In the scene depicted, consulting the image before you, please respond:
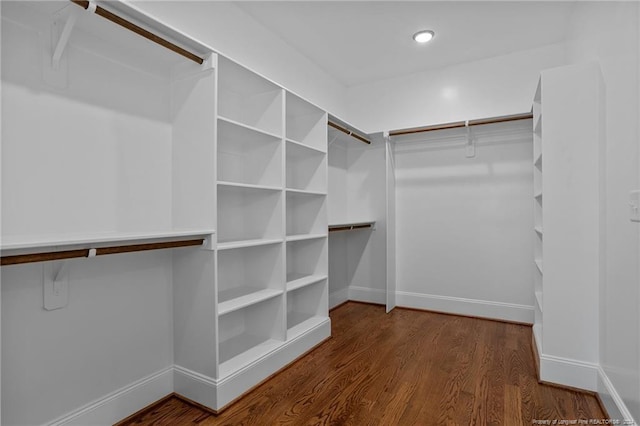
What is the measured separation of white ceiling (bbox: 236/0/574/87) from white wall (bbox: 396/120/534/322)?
749mm

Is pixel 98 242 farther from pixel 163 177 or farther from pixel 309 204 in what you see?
pixel 309 204

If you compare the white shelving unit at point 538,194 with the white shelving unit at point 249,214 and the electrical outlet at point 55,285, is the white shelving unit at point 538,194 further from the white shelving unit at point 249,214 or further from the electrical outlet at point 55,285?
the electrical outlet at point 55,285

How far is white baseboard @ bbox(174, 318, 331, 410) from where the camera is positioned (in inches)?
72.8

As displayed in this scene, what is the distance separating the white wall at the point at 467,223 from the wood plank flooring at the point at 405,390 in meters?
0.57

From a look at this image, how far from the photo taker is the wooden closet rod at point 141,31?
138cm

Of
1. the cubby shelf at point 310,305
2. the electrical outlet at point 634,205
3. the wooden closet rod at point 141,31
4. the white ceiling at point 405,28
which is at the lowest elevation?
the cubby shelf at point 310,305

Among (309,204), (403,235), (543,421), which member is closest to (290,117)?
(309,204)

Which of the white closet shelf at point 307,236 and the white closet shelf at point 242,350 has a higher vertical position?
the white closet shelf at point 307,236

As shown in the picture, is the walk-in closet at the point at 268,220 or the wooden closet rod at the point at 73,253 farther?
the walk-in closet at the point at 268,220

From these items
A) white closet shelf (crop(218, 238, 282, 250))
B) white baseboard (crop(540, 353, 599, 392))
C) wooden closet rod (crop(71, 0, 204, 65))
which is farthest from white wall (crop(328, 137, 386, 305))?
wooden closet rod (crop(71, 0, 204, 65))

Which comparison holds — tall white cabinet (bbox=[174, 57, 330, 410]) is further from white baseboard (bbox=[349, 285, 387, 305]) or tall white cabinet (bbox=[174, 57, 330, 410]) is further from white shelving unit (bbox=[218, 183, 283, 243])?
white baseboard (bbox=[349, 285, 387, 305])

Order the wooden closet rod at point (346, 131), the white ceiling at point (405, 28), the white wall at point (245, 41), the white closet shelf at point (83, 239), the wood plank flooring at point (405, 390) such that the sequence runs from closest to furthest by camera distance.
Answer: the white closet shelf at point (83, 239) < the wood plank flooring at point (405, 390) < the white wall at point (245, 41) < the white ceiling at point (405, 28) < the wooden closet rod at point (346, 131)

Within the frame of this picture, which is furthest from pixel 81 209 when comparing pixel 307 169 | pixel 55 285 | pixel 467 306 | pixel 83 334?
pixel 467 306

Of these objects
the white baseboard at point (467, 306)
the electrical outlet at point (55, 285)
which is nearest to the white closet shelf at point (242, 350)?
the electrical outlet at point (55, 285)
